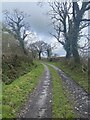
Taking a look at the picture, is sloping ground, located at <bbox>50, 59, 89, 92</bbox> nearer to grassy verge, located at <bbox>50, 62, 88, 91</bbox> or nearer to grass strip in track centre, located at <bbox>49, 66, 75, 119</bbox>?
grassy verge, located at <bbox>50, 62, 88, 91</bbox>

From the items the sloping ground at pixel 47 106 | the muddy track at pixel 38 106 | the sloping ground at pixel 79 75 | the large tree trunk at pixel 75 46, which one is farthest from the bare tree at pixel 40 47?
the sloping ground at pixel 47 106

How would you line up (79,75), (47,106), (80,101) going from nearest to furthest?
1. (47,106)
2. (80,101)
3. (79,75)

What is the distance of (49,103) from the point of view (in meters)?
12.2

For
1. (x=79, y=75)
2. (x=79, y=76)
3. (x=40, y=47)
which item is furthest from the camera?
(x=40, y=47)

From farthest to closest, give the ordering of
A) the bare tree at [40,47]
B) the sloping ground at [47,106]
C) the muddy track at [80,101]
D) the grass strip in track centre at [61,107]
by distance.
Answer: the bare tree at [40,47] < the muddy track at [80,101] < the sloping ground at [47,106] < the grass strip in track centre at [61,107]

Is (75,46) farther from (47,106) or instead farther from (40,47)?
(40,47)

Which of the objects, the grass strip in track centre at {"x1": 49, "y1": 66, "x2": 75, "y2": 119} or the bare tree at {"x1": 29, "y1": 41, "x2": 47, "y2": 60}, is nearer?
the grass strip in track centre at {"x1": 49, "y1": 66, "x2": 75, "y2": 119}

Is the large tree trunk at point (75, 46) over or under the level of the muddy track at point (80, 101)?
over

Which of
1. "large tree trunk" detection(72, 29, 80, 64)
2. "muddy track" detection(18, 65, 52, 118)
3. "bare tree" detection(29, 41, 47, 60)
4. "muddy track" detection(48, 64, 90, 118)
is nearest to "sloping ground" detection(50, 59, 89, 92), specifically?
Answer: "large tree trunk" detection(72, 29, 80, 64)

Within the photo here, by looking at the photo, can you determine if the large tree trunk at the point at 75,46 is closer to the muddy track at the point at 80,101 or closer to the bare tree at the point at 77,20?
the bare tree at the point at 77,20

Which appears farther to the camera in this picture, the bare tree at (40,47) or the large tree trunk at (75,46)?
the bare tree at (40,47)

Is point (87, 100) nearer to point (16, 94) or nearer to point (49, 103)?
point (49, 103)

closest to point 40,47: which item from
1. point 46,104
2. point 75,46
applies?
point 75,46

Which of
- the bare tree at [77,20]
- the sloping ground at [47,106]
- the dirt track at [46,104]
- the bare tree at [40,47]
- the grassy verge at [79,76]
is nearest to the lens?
the sloping ground at [47,106]
